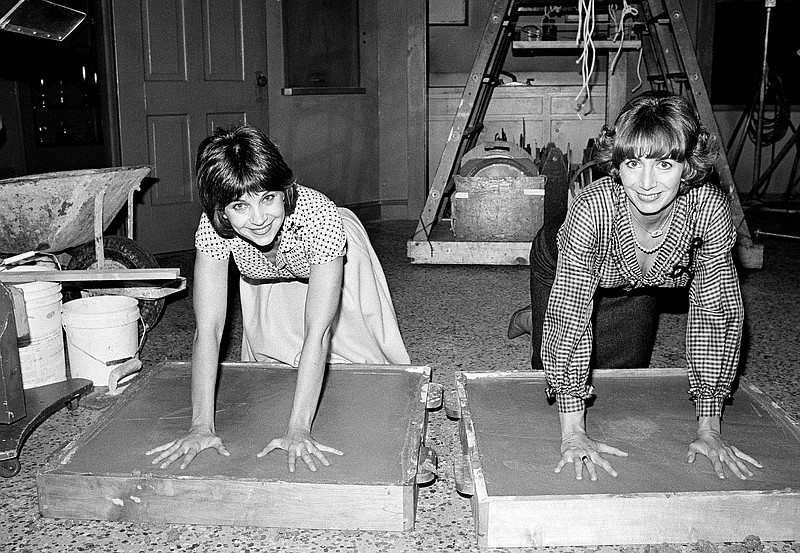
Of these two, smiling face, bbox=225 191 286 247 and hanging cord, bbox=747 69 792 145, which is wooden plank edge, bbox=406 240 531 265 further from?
hanging cord, bbox=747 69 792 145

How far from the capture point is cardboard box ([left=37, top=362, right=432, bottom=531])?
5.58 ft

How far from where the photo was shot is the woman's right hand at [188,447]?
71.1 inches

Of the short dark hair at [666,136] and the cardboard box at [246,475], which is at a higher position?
the short dark hair at [666,136]

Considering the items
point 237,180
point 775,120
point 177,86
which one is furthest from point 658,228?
point 775,120

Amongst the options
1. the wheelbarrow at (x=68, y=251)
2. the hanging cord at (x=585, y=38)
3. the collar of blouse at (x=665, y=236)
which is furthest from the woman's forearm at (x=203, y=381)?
the hanging cord at (x=585, y=38)

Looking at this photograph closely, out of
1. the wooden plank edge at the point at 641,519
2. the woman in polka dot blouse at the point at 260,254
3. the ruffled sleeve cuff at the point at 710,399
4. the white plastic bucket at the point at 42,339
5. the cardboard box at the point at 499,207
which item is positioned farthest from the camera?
the cardboard box at the point at 499,207

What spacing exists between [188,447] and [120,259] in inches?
62.4

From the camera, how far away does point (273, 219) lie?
70.6 inches

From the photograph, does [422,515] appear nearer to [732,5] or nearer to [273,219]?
[273,219]

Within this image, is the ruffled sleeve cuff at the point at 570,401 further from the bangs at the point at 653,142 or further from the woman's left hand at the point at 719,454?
the bangs at the point at 653,142

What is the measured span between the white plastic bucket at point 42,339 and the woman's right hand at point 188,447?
757 mm

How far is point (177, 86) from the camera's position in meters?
4.52

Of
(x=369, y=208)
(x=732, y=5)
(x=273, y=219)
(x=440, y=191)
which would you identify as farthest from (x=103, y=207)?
(x=732, y=5)

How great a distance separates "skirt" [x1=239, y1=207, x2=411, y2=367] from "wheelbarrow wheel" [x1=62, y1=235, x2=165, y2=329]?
0.81 meters
